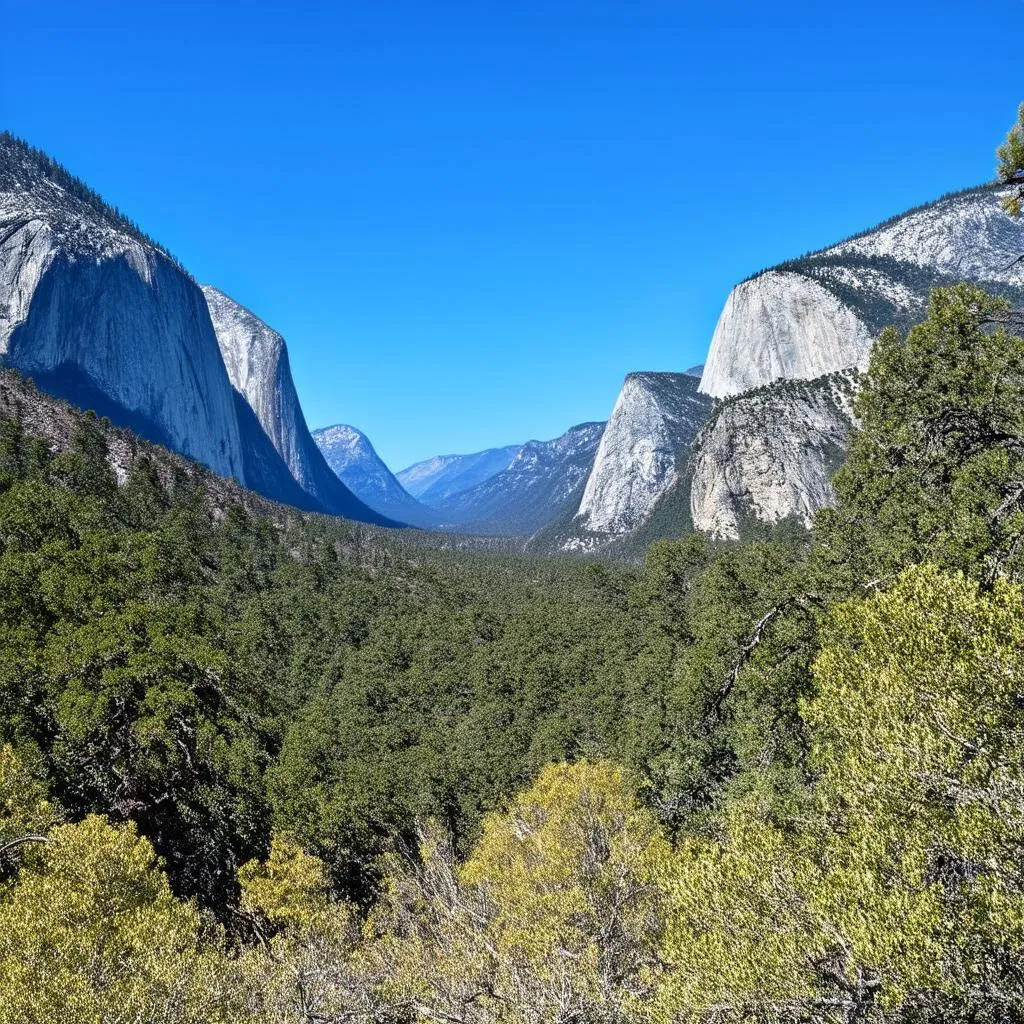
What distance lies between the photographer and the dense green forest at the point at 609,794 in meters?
10.4

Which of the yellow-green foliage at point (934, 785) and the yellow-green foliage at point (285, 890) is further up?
the yellow-green foliage at point (934, 785)

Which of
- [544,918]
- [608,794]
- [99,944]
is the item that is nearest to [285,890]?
[99,944]

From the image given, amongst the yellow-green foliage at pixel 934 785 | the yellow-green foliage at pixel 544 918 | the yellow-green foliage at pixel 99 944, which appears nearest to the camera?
the yellow-green foliage at pixel 934 785

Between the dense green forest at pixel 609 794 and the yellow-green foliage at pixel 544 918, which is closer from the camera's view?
the dense green forest at pixel 609 794

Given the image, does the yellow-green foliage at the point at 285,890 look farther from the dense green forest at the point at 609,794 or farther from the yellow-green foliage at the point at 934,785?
the yellow-green foliage at the point at 934,785

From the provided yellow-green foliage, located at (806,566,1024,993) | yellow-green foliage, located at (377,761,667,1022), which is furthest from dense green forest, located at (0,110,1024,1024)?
yellow-green foliage, located at (377,761,667,1022)

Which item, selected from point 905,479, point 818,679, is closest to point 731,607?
point 905,479

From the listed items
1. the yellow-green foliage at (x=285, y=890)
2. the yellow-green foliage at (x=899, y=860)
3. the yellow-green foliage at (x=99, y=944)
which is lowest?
the yellow-green foliage at (x=285, y=890)

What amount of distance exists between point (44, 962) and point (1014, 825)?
21128mm

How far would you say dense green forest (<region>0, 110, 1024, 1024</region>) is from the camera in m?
10.4

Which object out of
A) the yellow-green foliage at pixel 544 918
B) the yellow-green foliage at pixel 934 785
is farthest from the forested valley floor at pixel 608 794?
the yellow-green foliage at pixel 544 918

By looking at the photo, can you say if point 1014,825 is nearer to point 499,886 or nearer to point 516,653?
point 499,886

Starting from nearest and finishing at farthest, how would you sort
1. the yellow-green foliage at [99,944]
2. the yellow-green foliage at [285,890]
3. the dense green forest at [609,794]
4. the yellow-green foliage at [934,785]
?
the yellow-green foliage at [934,785]
the dense green forest at [609,794]
the yellow-green foliage at [99,944]
the yellow-green foliage at [285,890]

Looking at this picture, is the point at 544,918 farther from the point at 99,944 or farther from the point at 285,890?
the point at 285,890
